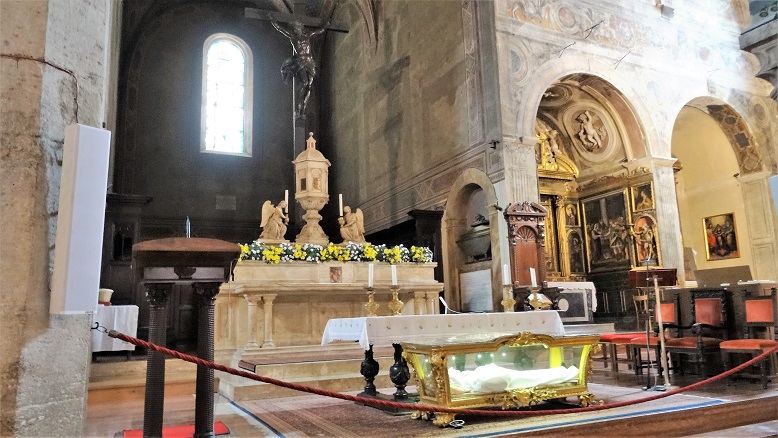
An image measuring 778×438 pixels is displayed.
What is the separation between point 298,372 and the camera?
656 cm

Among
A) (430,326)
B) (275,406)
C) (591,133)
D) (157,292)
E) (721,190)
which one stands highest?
(591,133)

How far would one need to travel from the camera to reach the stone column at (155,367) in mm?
3439

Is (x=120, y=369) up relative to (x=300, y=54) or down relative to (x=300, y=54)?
down

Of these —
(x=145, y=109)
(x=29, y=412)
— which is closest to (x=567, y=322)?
(x=29, y=412)

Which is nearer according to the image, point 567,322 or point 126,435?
point 126,435

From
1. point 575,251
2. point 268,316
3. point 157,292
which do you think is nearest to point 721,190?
point 575,251

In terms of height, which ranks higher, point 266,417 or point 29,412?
point 29,412

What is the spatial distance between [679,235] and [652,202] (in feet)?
2.99

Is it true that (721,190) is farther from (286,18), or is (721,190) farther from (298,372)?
(298,372)

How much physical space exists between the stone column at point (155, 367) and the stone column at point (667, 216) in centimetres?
1121

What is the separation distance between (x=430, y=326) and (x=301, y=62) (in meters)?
10.6

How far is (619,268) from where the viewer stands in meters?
13.2

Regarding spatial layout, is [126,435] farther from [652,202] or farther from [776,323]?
[652,202]

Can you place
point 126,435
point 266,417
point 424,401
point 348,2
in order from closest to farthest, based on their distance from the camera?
point 126,435 → point 424,401 → point 266,417 → point 348,2
